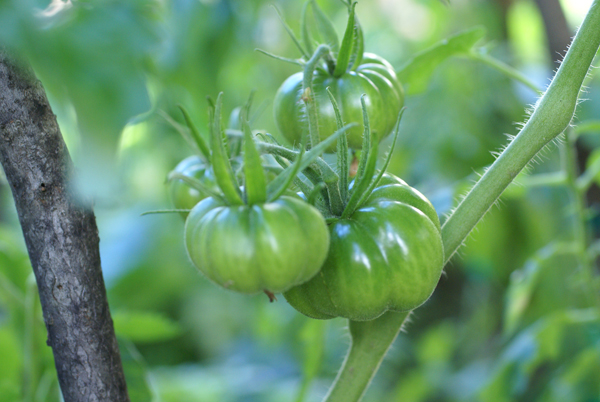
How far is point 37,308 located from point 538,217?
1326 mm

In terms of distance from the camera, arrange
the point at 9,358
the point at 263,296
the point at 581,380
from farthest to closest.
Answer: the point at 263,296 → the point at 581,380 → the point at 9,358

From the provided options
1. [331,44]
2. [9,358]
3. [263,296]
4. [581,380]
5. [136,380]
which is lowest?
[263,296]

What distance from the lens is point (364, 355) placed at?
0.47 meters

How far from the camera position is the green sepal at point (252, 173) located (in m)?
0.33

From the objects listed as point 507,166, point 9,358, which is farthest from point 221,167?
point 9,358

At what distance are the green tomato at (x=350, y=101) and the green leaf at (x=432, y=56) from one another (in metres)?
0.19

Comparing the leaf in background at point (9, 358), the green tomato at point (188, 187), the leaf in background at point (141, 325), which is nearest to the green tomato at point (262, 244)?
the green tomato at point (188, 187)

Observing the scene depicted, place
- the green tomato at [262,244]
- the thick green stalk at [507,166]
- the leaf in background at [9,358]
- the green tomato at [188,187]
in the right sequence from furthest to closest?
1. the leaf in background at [9,358]
2. the green tomato at [188,187]
3. the thick green stalk at [507,166]
4. the green tomato at [262,244]

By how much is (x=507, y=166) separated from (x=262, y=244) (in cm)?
23

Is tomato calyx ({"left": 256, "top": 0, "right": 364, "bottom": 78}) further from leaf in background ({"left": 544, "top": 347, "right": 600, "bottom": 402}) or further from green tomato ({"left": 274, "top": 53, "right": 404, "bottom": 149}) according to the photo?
leaf in background ({"left": 544, "top": 347, "right": 600, "bottom": 402})

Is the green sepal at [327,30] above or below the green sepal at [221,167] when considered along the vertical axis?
above

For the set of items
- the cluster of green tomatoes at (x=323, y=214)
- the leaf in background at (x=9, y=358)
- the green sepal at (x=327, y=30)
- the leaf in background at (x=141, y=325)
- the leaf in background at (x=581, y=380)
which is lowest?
the leaf in background at (x=581, y=380)

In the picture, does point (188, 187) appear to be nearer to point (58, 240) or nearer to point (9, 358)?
point (58, 240)

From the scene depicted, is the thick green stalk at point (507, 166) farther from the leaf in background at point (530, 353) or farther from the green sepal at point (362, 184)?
the leaf in background at point (530, 353)
